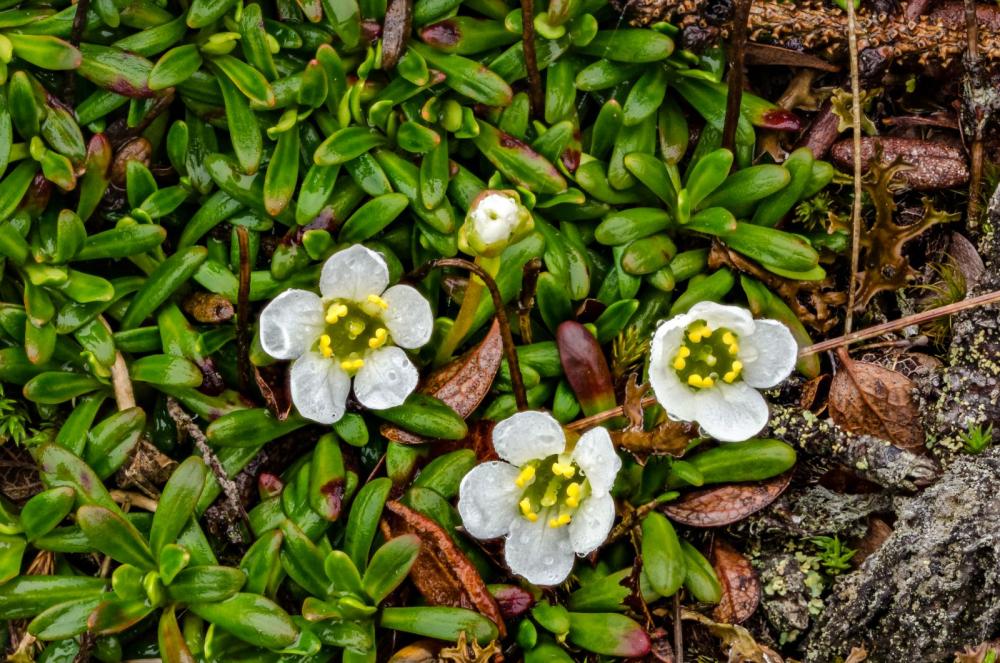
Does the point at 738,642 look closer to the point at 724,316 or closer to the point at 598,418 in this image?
the point at 598,418

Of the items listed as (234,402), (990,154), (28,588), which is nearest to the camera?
(28,588)

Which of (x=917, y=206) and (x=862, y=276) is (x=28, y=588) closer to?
(x=862, y=276)

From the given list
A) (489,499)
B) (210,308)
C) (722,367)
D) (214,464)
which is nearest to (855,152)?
(722,367)

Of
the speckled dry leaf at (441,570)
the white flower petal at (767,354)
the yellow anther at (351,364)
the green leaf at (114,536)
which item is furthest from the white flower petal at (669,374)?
the green leaf at (114,536)

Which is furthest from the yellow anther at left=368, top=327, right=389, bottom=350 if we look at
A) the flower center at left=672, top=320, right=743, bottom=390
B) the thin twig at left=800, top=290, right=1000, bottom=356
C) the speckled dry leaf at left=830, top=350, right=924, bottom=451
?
the speckled dry leaf at left=830, top=350, right=924, bottom=451

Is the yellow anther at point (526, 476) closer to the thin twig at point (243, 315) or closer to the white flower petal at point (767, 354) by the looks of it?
the white flower petal at point (767, 354)

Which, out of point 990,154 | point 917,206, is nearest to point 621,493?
point 917,206
